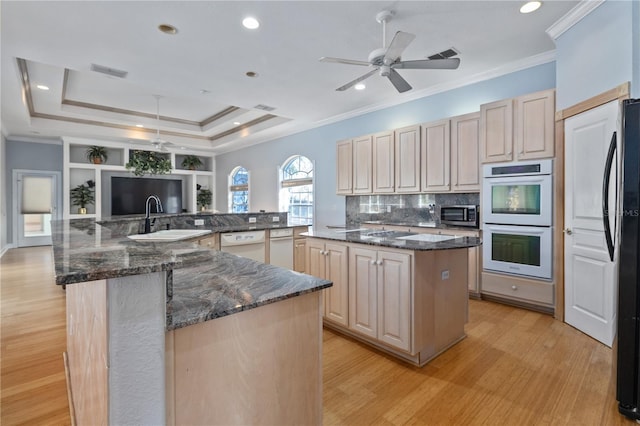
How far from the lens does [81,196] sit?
780 centimetres

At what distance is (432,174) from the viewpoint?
4.18m

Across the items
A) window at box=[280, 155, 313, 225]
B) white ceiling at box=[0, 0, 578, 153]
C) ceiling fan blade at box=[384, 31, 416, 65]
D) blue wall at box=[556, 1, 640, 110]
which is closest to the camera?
ceiling fan blade at box=[384, 31, 416, 65]

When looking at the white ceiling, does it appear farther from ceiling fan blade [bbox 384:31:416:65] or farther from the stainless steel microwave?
the stainless steel microwave

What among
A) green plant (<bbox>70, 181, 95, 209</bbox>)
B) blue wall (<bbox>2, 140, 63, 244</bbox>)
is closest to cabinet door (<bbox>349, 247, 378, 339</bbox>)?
green plant (<bbox>70, 181, 95, 209</bbox>)

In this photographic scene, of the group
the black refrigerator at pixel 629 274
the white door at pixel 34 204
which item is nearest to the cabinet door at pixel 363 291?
the black refrigerator at pixel 629 274

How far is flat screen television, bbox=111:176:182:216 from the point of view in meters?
8.37

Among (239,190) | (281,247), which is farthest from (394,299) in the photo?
(239,190)

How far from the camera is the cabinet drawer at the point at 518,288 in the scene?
10.5 feet

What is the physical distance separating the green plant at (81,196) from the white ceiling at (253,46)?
245 centimetres

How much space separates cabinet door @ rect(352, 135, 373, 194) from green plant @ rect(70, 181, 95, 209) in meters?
7.09

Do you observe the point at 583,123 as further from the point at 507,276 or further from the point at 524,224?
the point at 507,276

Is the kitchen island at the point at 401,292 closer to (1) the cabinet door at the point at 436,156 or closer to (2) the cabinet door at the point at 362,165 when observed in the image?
(1) the cabinet door at the point at 436,156

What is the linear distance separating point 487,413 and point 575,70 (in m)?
3.09

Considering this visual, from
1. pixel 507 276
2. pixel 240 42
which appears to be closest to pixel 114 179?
pixel 240 42
